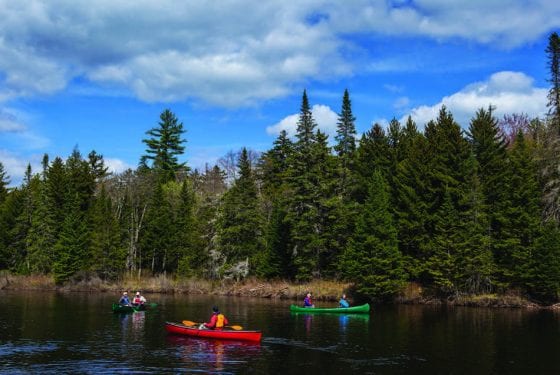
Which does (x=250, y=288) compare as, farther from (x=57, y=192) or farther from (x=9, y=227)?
(x=9, y=227)

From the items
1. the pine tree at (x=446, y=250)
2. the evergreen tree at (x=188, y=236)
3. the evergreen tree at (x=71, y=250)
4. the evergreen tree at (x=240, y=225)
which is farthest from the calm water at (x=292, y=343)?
the evergreen tree at (x=71, y=250)

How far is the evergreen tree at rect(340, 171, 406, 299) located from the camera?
2143 inches

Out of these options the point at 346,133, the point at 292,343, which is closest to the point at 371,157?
the point at 346,133

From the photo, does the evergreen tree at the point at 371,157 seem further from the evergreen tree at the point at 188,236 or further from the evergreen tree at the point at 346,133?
the evergreen tree at the point at 188,236

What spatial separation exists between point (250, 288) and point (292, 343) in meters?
36.1

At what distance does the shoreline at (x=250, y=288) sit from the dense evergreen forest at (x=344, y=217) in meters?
1.29

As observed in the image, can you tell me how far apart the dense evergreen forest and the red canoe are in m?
25.1

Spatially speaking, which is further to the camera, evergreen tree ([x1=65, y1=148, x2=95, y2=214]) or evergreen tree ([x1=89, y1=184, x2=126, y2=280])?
evergreen tree ([x1=65, y1=148, x2=95, y2=214])

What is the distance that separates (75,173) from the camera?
9031cm

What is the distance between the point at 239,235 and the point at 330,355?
4345 centimetres

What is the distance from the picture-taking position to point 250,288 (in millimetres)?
67438

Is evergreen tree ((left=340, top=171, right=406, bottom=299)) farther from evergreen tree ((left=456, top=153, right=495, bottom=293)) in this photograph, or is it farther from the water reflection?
the water reflection

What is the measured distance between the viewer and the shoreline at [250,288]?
53625mm

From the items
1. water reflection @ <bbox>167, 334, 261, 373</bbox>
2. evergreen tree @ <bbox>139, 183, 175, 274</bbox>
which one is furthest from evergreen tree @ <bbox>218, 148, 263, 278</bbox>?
water reflection @ <bbox>167, 334, 261, 373</bbox>
